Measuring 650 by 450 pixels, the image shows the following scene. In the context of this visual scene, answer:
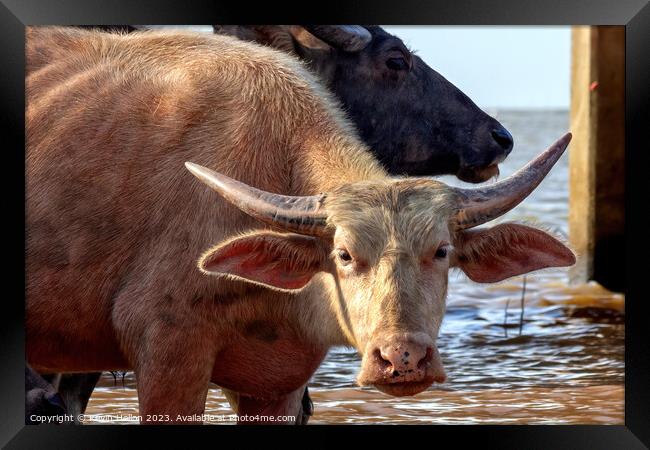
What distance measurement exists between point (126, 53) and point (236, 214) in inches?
42.0

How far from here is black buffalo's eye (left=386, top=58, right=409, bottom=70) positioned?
6.70 m

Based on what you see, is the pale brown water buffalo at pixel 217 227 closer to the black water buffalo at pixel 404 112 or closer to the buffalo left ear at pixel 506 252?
the buffalo left ear at pixel 506 252

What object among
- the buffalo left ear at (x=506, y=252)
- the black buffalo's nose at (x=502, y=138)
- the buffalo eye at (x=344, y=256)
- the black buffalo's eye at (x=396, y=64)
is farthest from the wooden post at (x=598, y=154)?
the buffalo eye at (x=344, y=256)

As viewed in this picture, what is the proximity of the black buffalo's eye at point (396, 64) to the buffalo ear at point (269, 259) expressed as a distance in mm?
1804

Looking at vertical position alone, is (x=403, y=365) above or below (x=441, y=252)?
below

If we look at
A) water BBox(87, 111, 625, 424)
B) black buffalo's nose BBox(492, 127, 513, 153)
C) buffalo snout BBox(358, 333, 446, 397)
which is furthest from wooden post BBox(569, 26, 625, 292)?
buffalo snout BBox(358, 333, 446, 397)

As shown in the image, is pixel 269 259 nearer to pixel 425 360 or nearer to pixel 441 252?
pixel 441 252

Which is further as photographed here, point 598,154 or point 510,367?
point 598,154

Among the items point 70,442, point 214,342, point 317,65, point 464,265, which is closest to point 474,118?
point 317,65

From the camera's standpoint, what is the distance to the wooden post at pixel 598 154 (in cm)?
915

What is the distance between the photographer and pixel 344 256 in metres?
5.03

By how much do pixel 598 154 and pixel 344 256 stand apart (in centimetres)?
484

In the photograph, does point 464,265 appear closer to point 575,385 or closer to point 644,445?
point 644,445
